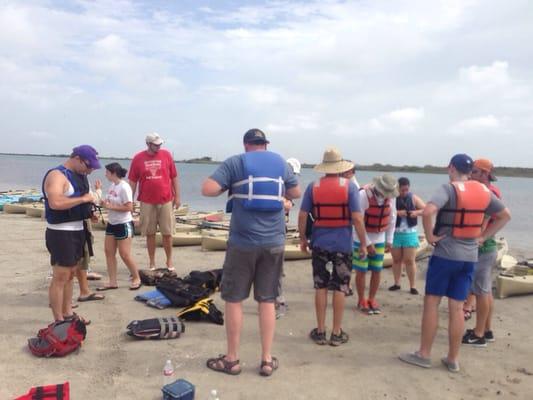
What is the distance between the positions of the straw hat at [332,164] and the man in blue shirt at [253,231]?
0.62 m

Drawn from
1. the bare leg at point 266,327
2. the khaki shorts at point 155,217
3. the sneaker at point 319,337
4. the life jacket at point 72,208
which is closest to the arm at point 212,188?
the bare leg at point 266,327

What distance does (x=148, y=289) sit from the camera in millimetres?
5934

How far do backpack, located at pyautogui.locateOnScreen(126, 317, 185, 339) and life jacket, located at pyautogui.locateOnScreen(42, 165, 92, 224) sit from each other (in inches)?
45.3

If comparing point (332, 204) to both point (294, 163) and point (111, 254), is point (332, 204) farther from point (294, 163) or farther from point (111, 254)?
point (111, 254)

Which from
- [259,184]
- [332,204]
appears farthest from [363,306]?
[259,184]

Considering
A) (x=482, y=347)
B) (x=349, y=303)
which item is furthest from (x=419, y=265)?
(x=482, y=347)

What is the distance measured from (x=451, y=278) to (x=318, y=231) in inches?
48.6

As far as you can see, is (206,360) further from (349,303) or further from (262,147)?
(349,303)

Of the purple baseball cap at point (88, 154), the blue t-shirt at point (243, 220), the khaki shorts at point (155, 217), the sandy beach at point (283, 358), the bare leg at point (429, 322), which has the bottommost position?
the sandy beach at point (283, 358)

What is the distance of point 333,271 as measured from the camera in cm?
419

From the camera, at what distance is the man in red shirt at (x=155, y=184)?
20.4ft

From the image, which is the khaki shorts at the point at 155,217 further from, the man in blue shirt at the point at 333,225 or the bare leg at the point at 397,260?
the bare leg at the point at 397,260

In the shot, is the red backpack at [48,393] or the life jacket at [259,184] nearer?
the red backpack at [48,393]

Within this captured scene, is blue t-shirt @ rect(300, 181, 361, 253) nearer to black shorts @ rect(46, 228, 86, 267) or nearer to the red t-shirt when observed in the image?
black shorts @ rect(46, 228, 86, 267)
